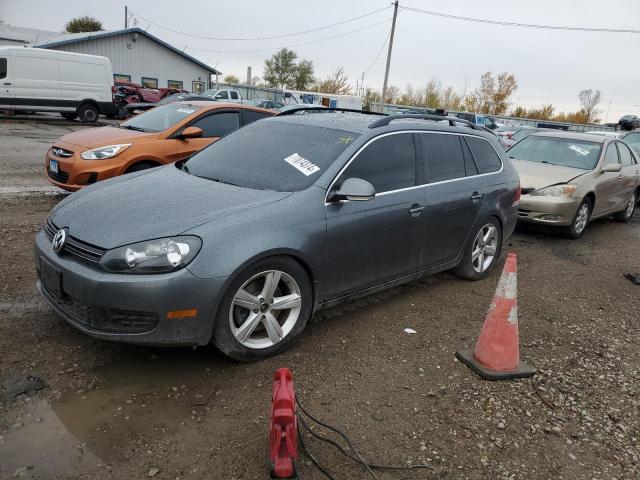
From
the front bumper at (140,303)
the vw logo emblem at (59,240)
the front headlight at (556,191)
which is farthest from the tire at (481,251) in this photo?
the vw logo emblem at (59,240)

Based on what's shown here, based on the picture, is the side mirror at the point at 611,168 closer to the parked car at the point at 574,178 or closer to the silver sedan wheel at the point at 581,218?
the parked car at the point at 574,178

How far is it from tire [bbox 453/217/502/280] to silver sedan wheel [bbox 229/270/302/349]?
2.38 meters

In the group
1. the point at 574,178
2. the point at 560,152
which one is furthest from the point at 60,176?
the point at 560,152

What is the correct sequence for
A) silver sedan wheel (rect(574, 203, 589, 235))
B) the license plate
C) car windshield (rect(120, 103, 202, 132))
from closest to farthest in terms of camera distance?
1. the license plate
2. car windshield (rect(120, 103, 202, 132))
3. silver sedan wheel (rect(574, 203, 589, 235))

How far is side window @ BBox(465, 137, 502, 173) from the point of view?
A: 5.23m

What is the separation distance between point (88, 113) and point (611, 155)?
19.5 meters

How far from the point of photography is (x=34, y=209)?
6.66m

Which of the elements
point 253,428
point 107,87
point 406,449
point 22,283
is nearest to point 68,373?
point 253,428

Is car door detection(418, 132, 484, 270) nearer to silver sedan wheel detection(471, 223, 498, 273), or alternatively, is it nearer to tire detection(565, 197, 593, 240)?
silver sedan wheel detection(471, 223, 498, 273)

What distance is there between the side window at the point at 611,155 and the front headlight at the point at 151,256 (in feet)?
24.9

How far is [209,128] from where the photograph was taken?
7.49 metres

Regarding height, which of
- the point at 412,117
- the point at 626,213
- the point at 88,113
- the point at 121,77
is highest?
the point at 412,117

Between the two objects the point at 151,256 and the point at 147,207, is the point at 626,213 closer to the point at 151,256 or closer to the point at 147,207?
the point at 147,207

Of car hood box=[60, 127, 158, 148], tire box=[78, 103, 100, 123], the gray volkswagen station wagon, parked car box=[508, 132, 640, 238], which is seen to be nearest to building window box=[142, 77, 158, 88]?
tire box=[78, 103, 100, 123]
